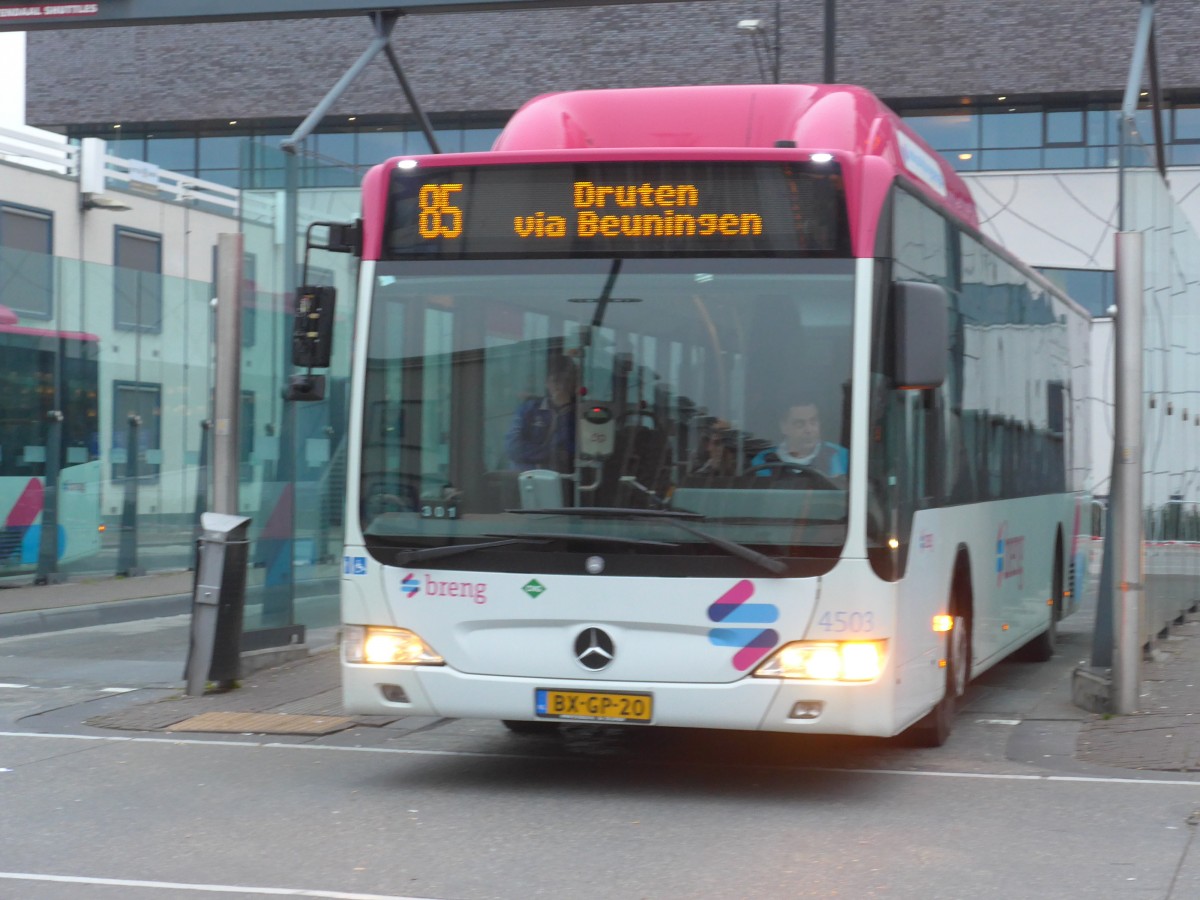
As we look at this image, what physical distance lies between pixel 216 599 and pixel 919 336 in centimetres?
588

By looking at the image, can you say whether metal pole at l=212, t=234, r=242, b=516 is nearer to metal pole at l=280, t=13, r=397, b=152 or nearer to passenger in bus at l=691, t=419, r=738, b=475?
metal pole at l=280, t=13, r=397, b=152

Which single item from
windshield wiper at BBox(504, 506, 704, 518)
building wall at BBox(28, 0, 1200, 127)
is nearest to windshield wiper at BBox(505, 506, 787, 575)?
windshield wiper at BBox(504, 506, 704, 518)

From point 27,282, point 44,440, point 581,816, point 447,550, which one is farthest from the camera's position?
point 44,440

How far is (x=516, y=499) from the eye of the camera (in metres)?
8.00

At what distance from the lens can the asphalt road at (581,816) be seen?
6418 mm

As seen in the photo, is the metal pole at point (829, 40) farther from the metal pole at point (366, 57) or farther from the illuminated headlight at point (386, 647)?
the illuminated headlight at point (386, 647)

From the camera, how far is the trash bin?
12.0 metres

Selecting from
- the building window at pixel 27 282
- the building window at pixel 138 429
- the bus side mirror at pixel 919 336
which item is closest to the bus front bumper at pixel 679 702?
the bus side mirror at pixel 919 336

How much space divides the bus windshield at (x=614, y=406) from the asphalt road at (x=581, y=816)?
1219mm

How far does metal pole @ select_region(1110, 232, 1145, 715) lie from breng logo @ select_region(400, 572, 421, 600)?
461 centimetres

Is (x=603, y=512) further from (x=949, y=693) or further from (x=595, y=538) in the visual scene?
(x=949, y=693)

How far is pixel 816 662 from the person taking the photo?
25.3ft

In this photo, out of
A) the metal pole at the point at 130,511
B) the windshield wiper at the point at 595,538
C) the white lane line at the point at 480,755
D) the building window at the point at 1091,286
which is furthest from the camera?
the building window at the point at 1091,286

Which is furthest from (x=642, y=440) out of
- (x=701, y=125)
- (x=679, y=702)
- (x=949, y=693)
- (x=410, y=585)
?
(x=949, y=693)
